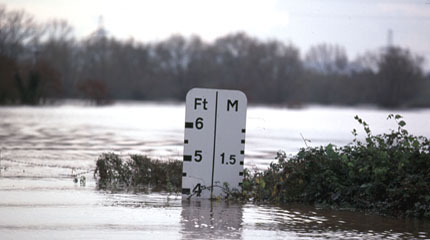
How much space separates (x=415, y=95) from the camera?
10562 cm

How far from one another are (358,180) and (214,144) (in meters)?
2.36

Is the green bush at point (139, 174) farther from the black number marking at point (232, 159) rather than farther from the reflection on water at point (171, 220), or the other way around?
the black number marking at point (232, 159)

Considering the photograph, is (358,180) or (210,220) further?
(358,180)

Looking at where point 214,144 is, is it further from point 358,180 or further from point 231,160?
point 358,180

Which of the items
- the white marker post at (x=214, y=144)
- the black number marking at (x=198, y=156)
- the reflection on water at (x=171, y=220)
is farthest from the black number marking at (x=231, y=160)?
the reflection on water at (x=171, y=220)

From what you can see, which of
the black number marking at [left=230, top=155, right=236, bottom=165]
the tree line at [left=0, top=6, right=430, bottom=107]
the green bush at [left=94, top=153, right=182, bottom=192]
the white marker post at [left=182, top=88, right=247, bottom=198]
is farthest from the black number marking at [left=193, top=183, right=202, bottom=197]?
the tree line at [left=0, top=6, right=430, bottom=107]

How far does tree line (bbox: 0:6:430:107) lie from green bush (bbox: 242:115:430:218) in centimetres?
8110

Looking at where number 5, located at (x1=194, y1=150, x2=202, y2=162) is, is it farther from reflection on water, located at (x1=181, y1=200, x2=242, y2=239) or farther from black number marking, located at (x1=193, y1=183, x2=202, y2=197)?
reflection on water, located at (x1=181, y1=200, x2=242, y2=239)

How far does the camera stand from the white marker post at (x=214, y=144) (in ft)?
41.3

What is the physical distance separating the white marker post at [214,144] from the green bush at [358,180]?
0.42m

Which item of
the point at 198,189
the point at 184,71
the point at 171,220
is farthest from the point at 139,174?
the point at 184,71

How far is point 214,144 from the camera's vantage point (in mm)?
12633

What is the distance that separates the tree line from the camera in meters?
102

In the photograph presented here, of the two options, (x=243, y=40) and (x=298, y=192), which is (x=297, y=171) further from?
(x=243, y=40)
